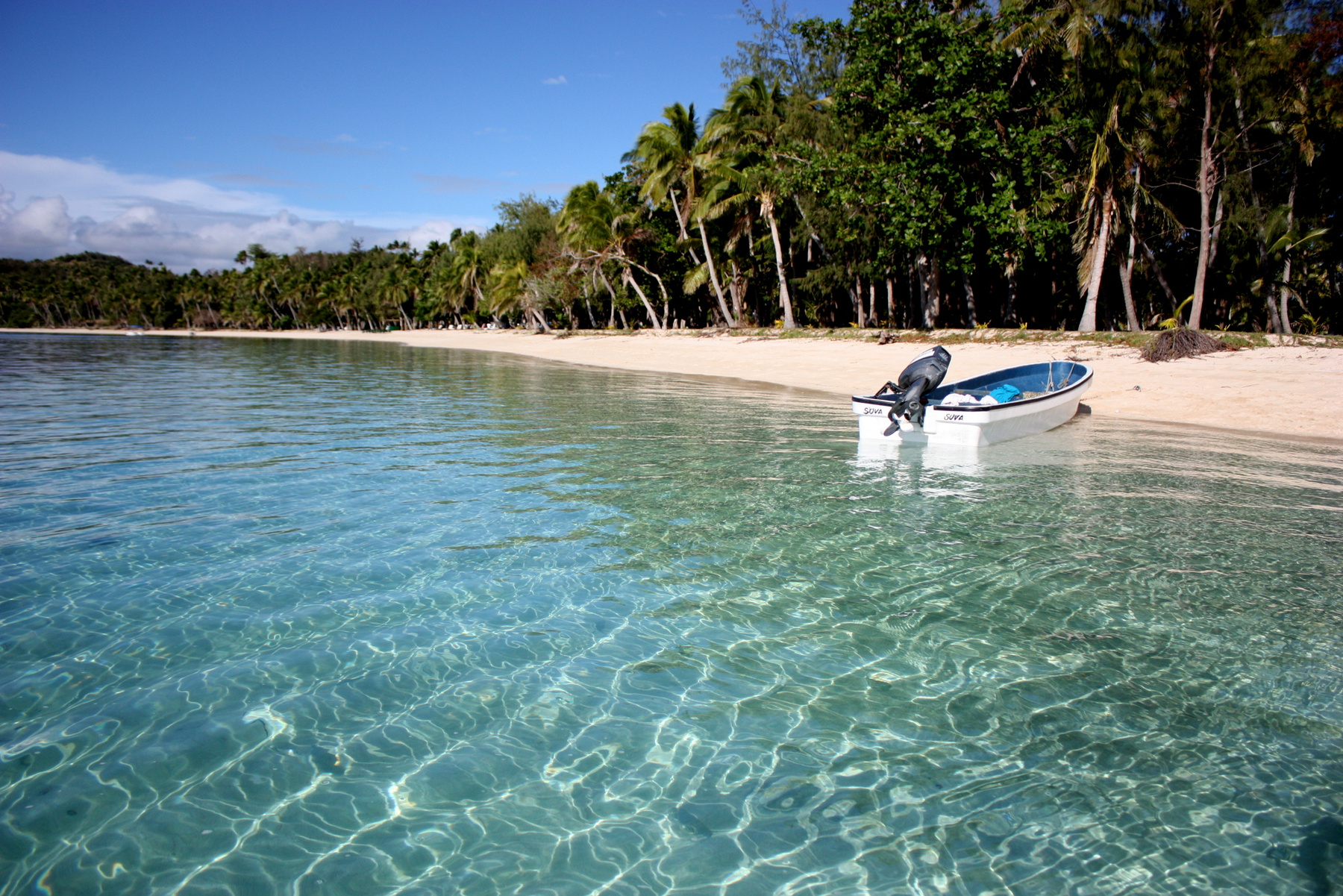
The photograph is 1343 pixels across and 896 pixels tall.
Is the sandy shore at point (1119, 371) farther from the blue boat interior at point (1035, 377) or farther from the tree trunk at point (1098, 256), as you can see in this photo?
the tree trunk at point (1098, 256)

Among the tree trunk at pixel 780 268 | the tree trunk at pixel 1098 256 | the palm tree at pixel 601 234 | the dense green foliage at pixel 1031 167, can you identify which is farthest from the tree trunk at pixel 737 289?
the tree trunk at pixel 1098 256

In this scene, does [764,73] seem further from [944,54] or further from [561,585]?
→ [561,585]

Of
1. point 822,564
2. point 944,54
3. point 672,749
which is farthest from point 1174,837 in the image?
point 944,54

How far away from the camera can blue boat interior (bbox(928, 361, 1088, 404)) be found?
43.8 feet

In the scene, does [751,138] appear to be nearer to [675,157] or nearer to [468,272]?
[675,157]

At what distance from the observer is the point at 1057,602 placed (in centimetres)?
548

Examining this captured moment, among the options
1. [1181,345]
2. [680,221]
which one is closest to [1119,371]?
[1181,345]

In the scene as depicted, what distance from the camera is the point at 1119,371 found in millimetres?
17562

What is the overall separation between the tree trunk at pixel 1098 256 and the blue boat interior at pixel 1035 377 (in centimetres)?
950

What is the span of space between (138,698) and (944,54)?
27.2 meters

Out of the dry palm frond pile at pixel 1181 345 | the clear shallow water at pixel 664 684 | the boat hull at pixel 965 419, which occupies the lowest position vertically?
the clear shallow water at pixel 664 684

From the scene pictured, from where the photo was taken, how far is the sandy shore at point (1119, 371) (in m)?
13.9

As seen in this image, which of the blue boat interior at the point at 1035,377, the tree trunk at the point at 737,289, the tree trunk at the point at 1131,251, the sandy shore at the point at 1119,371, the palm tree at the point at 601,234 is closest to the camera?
the blue boat interior at the point at 1035,377

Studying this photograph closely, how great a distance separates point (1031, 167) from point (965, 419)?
1709 cm
